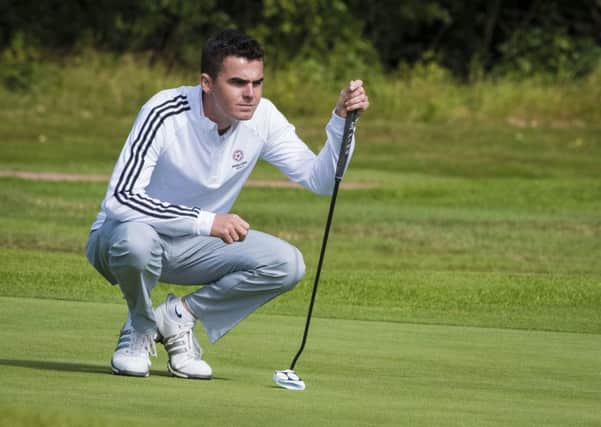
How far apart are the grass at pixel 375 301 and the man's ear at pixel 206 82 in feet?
3.48

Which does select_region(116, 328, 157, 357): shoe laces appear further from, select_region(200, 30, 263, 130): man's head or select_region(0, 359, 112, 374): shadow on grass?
select_region(200, 30, 263, 130): man's head

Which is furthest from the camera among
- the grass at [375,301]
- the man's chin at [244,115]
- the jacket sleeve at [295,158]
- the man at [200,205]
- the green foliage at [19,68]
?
the green foliage at [19,68]

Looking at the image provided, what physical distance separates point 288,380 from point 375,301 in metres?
4.50

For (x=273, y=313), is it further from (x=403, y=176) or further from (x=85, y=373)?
(x=403, y=176)

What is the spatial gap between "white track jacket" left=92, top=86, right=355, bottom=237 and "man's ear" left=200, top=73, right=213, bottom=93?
6 cm

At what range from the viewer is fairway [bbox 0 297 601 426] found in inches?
189

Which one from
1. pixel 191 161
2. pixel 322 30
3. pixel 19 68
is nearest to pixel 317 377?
pixel 191 161

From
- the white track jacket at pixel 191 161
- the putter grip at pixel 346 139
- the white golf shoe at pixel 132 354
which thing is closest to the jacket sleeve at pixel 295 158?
the white track jacket at pixel 191 161

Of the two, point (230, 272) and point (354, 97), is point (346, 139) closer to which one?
point (354, 97)

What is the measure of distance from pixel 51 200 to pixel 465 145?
9.82 metres

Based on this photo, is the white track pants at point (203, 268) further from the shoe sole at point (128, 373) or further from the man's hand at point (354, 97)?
the man's hand at point (354, 97)

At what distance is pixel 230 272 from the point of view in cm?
611

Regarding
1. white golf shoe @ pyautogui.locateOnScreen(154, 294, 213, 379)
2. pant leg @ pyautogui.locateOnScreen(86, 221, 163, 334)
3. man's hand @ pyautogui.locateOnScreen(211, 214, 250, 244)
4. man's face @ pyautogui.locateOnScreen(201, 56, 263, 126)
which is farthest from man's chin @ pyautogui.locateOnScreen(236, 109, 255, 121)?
white golf shoe @ pyautogui.locateOnScreen(154, 294, 213, 379)

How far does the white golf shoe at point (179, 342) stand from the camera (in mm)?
5828
